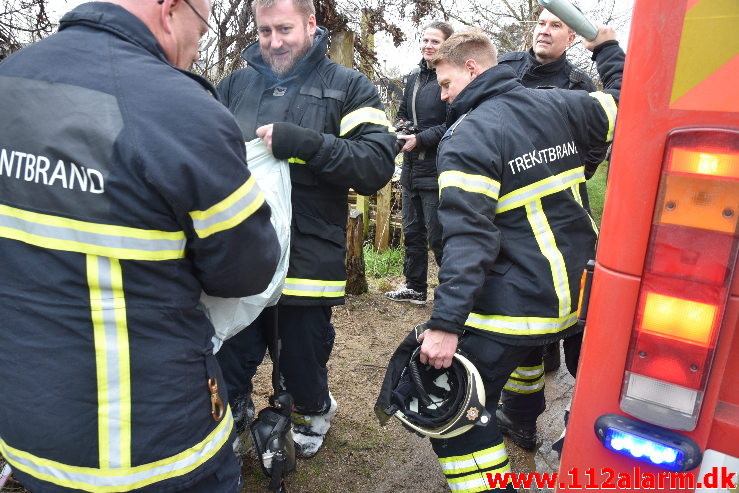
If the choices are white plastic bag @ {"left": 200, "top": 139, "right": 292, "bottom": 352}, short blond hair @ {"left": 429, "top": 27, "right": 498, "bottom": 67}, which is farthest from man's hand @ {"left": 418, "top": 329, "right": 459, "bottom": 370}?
short blond hair @ {"left": 429, "top": 27, "right": 498, "bottom": 67}

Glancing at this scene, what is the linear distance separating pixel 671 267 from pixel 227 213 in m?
1.03

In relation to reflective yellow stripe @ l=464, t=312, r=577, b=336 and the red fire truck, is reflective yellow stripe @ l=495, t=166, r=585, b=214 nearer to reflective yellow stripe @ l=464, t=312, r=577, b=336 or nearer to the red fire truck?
reflective yellow stripe @ l=464, t=312, r=577, b=336

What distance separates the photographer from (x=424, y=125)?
15.6 feet

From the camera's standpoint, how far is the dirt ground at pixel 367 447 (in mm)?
2754

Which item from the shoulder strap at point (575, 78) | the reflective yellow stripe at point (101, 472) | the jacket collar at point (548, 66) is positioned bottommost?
the reflective yellow stripe at point (101, 472)

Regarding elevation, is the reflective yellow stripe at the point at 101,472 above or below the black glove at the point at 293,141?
below

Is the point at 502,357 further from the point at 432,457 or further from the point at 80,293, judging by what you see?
the point at 80,293

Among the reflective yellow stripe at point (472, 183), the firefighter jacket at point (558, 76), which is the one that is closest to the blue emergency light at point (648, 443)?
the reflective yellow stripe at point (472, 183)

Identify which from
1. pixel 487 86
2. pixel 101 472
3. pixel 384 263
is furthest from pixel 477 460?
pixel 384 263

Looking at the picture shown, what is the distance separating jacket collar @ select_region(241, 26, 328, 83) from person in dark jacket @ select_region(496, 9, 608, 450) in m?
1.30

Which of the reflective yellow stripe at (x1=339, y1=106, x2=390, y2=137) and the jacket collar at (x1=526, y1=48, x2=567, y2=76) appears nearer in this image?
the reflective yellow stripe at (x1=339, y1=106, x2=390, y2=137)

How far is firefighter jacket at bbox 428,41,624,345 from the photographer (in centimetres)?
207

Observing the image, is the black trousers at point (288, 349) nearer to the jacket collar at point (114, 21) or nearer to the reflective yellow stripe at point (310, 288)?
the reflective yellow stripe at point (310, 288)

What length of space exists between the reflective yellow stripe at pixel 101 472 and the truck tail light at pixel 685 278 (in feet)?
3.74
